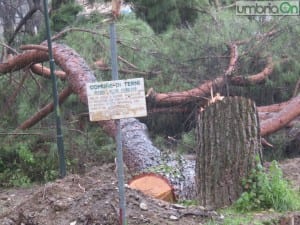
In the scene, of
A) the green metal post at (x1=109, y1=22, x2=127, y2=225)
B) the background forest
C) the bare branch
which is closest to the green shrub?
the green metal post at (x1=109, y1=22, x2=127, y2=225)

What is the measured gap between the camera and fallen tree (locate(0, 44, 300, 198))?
5.83 meters

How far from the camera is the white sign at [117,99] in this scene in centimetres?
366

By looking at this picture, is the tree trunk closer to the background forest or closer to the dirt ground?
the dirt ground

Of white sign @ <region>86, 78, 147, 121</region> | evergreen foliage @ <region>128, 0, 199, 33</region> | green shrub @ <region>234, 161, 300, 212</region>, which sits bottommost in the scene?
green shrub @ <region>234, 161, 300, 212</region>

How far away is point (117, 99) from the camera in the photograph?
12.0ft

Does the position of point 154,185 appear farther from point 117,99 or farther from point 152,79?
point 152,79

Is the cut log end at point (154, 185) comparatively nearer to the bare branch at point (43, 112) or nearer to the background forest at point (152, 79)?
the background forest at point (152, 79)

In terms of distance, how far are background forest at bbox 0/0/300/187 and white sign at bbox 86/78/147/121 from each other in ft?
13.8

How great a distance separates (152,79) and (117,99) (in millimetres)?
5012

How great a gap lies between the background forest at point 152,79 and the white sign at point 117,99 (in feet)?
13.8

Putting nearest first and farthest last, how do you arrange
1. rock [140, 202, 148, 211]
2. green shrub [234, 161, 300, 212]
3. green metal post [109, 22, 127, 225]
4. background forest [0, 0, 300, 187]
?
green metal post [109, 22, 127, 225]
rock [140, 202, 148, 211]
green shrub [234, 161, 300, 212]
background forest [0, 0, 300, 187]

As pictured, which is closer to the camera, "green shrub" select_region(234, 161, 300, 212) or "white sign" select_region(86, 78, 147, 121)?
"white sign" select_region(86, 78, 147, 121)

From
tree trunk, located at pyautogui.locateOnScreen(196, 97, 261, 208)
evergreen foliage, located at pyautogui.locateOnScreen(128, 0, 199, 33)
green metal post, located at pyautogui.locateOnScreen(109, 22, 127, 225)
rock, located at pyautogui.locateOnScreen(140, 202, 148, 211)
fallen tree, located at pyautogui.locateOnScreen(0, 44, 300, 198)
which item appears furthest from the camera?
evergreen foliage, located at pyautogui.locateOnScreen(128, 0, 199, 33)

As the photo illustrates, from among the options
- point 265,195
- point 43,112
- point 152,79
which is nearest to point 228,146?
point 265,195
